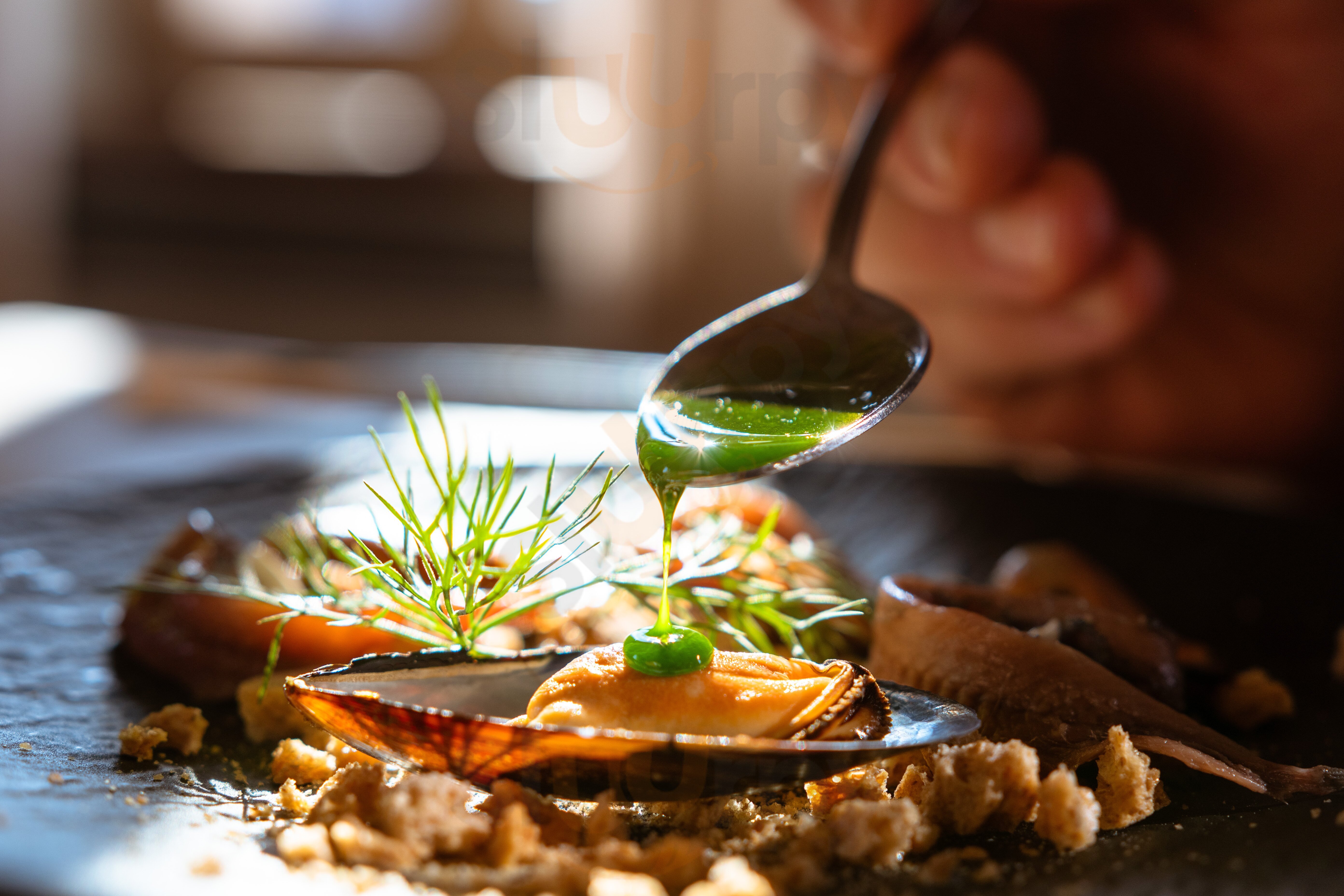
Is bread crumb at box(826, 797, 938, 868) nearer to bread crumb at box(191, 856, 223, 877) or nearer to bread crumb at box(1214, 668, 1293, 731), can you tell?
bread crumb at box(191, 856, 223, 877)

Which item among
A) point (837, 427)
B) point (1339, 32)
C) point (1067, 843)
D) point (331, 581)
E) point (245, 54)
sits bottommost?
point (1067, 843)

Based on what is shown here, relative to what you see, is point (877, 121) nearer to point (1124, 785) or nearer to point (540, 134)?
point (1124, 785)

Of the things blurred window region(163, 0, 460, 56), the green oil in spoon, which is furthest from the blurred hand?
blurred window region(163, 0, 460, 56)

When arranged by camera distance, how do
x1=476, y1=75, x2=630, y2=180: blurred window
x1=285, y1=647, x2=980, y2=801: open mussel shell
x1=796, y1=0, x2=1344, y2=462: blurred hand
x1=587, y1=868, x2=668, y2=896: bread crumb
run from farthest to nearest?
x1=476, y1=75, x2=630, y2=180: blurred window
x1=796, y1=0, x2=1344, y2=462: blurred hand
x1=285, y1=647, x2=980, y2=801: open mussel shell
x1=587, y1=868, x2=668, y2=896: bread crumb

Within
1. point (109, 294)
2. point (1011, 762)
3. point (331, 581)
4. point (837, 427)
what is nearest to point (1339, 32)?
point (837, 427)

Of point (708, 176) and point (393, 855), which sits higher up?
point (708, 176)

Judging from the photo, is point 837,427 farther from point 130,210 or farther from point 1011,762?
point 130,210

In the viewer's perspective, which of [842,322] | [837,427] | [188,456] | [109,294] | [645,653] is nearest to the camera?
[645,653]

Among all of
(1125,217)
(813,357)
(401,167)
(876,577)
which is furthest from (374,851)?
(401,167)

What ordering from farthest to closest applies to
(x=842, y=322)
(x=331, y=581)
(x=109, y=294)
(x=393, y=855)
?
1. (x=109, y=294)
2. (x=842, y=322)
3. (x=331, y=581)
4. (x=393, y=855)
